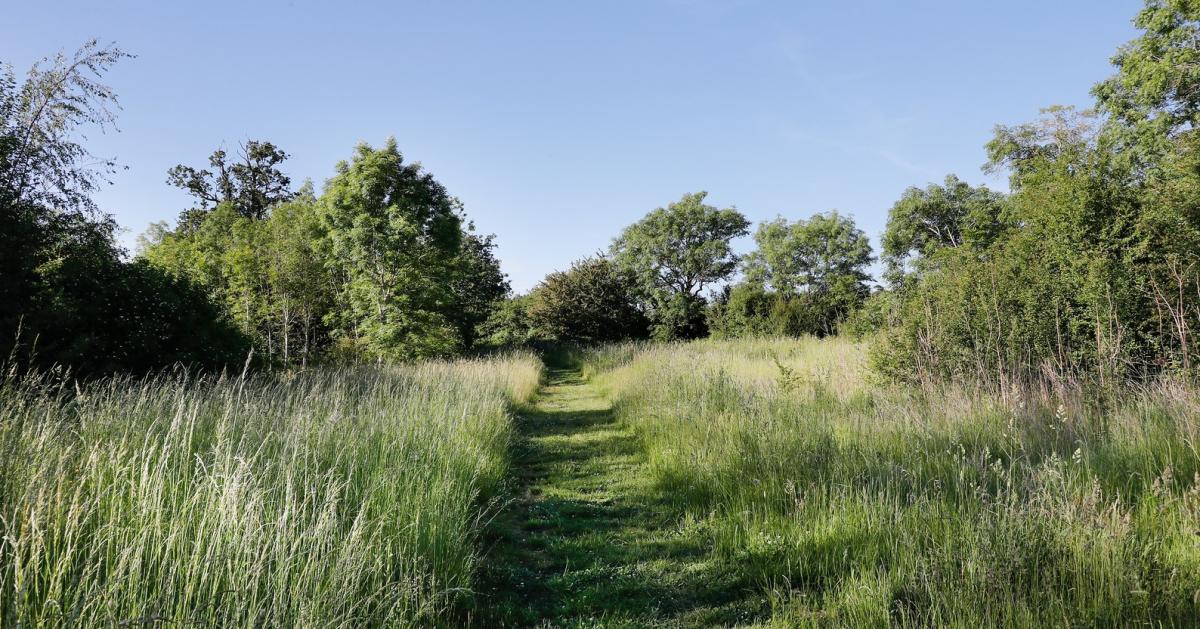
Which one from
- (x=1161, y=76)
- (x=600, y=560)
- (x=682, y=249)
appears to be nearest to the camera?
(x=600, y=560)

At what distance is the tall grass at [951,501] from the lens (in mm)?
2648

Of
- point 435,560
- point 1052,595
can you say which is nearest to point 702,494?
point 435,560

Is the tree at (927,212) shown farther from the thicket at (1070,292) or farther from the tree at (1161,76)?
the thicket at (1070,292)

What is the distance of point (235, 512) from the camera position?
2.23 meters

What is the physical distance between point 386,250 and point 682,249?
3137cm

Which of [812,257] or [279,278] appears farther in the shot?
[812,257]

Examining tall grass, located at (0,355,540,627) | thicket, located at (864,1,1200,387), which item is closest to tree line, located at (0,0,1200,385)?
thicket, located at (864,1,1200,387)

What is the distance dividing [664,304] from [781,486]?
39615 mm

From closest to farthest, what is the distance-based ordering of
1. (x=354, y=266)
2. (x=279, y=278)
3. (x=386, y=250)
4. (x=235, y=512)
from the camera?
1. (x=235, y=512)
2. (x=386, y=250)
3. (x=354, y=266)
4. (x=279, y=278)

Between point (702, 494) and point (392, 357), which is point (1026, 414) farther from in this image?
point (392, 357)

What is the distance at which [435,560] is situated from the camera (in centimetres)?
359

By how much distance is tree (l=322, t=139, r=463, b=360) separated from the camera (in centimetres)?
1839

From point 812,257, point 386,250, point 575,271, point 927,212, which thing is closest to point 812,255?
point 812,257

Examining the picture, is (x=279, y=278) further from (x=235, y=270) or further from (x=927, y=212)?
(x=927, y=212)
